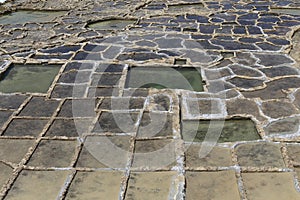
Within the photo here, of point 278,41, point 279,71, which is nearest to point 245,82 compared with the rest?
point 279,71

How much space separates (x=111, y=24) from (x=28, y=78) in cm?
335

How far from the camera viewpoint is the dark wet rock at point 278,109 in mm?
5037

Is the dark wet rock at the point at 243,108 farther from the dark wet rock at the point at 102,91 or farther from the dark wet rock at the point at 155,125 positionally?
the dark wet rock at the point at 102,91

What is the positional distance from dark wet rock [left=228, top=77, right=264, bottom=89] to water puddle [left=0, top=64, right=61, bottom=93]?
2913 mm

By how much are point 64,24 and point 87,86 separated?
149 inches

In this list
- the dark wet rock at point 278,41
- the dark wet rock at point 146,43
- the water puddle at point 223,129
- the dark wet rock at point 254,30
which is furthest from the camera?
the dark wet rock at point 254,30

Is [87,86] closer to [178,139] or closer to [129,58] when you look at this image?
[129,58]

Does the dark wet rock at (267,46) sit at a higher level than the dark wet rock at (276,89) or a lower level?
lower

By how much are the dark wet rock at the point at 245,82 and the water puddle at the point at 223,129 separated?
99 cm

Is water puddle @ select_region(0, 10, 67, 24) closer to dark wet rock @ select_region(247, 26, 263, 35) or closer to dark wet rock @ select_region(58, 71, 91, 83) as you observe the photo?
dark wet rock @ select_region(58, 71, 91, 83)

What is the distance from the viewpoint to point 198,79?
241 inches

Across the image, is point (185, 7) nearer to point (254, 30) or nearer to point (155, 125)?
point (254, 30)

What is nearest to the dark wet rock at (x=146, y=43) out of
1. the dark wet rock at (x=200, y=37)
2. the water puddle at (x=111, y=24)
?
the dark wet rock at (x=200, y=37)

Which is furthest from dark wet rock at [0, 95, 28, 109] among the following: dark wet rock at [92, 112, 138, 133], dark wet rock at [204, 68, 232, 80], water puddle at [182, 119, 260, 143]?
dark wet rock at [204, 68, 232, 80]
